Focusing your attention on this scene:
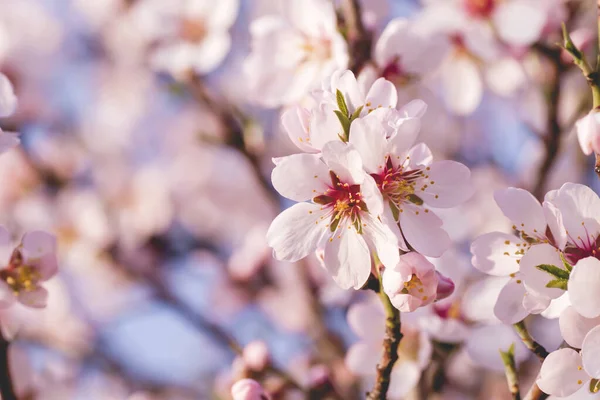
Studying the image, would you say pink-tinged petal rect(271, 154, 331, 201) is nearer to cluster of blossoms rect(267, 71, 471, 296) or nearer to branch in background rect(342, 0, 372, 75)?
cluster of blossoms rect(267, 71, 471, 296)

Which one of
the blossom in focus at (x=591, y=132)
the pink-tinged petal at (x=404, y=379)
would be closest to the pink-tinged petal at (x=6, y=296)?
the pink-tinged petal at (x=404, y=379)

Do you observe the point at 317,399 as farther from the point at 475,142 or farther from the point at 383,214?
the point at 475,142

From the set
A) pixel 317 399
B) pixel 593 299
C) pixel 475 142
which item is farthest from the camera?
pixel 475 142

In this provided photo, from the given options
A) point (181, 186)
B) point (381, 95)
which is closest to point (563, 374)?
point (381, 95)

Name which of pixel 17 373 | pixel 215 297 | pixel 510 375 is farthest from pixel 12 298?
pixel 215 297

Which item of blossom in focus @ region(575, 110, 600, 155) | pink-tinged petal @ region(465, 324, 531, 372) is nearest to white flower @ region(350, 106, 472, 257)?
blossom in focus @ region(575, 110, 600, 155)
